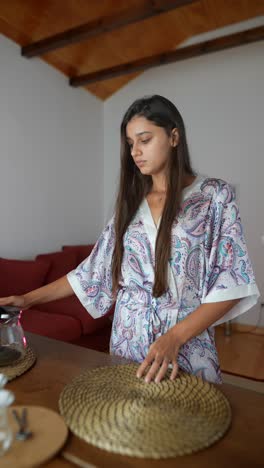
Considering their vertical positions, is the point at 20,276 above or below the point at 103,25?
below

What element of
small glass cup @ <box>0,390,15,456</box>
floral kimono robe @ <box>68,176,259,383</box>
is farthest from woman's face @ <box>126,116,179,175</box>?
small glass cup @ <box>0,390,15,456</box>

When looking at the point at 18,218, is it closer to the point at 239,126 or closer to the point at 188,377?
the point at 239,126

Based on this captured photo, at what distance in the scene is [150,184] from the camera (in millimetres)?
1117

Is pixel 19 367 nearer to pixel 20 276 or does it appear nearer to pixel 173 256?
pixel 173 256

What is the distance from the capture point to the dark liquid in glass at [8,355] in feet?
2.55

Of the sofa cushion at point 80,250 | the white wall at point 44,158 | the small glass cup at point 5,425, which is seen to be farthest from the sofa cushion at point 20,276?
the small glass cup at point 5,425

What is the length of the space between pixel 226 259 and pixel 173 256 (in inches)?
5.2

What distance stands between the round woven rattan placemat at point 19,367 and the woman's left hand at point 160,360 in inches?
10.1

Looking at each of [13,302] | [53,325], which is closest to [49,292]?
[13,302]

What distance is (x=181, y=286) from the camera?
951 millimetres

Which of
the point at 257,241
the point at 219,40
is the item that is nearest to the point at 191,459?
the point at 257,241

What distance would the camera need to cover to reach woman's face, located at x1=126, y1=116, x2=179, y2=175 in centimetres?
95

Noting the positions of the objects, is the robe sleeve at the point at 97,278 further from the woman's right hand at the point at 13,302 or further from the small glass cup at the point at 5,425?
the small glass cup at the point at 5,425

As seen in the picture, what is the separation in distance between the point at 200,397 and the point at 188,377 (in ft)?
0.26
